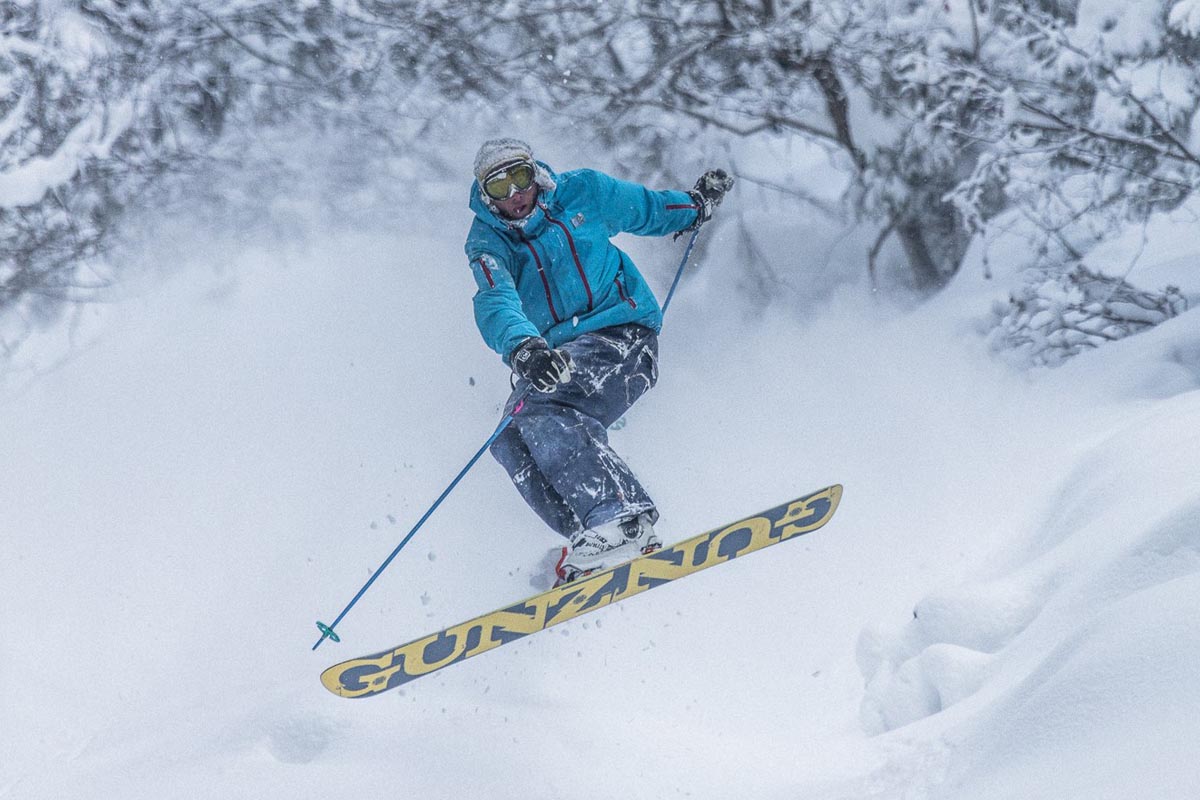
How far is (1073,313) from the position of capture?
582 centimetres

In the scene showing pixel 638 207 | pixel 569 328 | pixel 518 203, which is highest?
pixel 518 203

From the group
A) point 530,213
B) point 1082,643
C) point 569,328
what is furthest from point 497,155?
point 1082,643

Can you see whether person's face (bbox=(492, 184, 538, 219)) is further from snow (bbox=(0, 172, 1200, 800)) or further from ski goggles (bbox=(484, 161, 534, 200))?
snow (bbox=(0, 172, 1200, 800))

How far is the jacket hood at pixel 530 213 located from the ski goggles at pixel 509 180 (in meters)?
0.04

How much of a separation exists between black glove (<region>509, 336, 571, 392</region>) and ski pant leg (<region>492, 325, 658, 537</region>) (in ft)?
1.17

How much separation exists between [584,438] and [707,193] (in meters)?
1.24

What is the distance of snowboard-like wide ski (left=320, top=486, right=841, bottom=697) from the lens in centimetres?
337

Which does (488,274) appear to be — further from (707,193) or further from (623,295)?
(707,193)

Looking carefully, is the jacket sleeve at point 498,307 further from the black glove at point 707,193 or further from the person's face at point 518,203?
the black glove at point 707,193

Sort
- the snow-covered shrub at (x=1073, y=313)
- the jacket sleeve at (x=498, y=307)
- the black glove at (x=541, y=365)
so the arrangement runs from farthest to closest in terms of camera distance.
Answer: the snow-covered shrub at (x=1073, y=313), the jacket sleeve at (x=498, y=307), the black glove at (x=541, y=365)

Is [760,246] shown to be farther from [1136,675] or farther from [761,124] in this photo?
[1136,675]

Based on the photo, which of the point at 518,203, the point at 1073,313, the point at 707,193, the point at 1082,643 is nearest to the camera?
the point at 1082,643

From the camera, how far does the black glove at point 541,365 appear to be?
3.30 m

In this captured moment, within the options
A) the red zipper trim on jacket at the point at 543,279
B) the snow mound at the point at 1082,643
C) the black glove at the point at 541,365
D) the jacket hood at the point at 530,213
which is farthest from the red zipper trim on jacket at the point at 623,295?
the snow mound at the point at 1082,643
